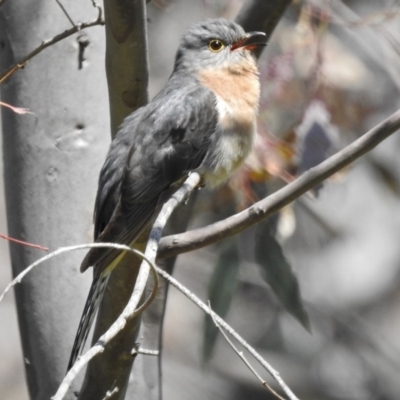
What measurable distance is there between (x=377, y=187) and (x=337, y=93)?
104 cm

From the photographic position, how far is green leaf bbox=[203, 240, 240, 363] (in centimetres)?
470

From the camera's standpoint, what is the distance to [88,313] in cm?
327

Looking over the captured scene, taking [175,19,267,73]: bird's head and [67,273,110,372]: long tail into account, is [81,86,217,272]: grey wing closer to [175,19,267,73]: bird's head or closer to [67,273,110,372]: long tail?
[67,273,110,372]: long tail

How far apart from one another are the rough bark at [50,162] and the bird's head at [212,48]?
0.56 metres

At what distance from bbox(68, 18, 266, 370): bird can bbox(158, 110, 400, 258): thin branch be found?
0.43 meters

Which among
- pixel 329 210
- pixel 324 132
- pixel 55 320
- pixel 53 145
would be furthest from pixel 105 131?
pixel 329 210

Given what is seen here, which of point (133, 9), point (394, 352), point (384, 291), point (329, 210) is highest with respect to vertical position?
point (133, 9)

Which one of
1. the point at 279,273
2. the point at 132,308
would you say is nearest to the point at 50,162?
the point at 279,273

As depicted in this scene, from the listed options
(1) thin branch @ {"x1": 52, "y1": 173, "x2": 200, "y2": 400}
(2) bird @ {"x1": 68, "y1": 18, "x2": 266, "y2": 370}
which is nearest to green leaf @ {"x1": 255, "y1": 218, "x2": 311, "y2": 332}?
(2) bird @ {"x1": 68, "y1": 18, "x2": 266, "y2": 370}

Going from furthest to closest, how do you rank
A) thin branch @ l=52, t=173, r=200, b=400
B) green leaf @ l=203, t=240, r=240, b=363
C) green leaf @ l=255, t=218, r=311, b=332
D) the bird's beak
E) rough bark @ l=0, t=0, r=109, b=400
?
green leaf @ l=203, t=240, r=240, b=363
green leaf @ l=255, t=218, r=311, b=332
the bird's beak
rough bark @ l=0, t=0, r=109, b=400
thin branch @ l=52, t=173, r=200, b=400

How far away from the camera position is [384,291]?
6801 millimetres

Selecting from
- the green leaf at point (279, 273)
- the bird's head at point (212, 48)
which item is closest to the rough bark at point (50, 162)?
the bird's head at point (212, 48)

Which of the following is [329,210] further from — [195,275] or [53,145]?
[53,145]

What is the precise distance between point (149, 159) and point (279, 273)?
1.17 m
